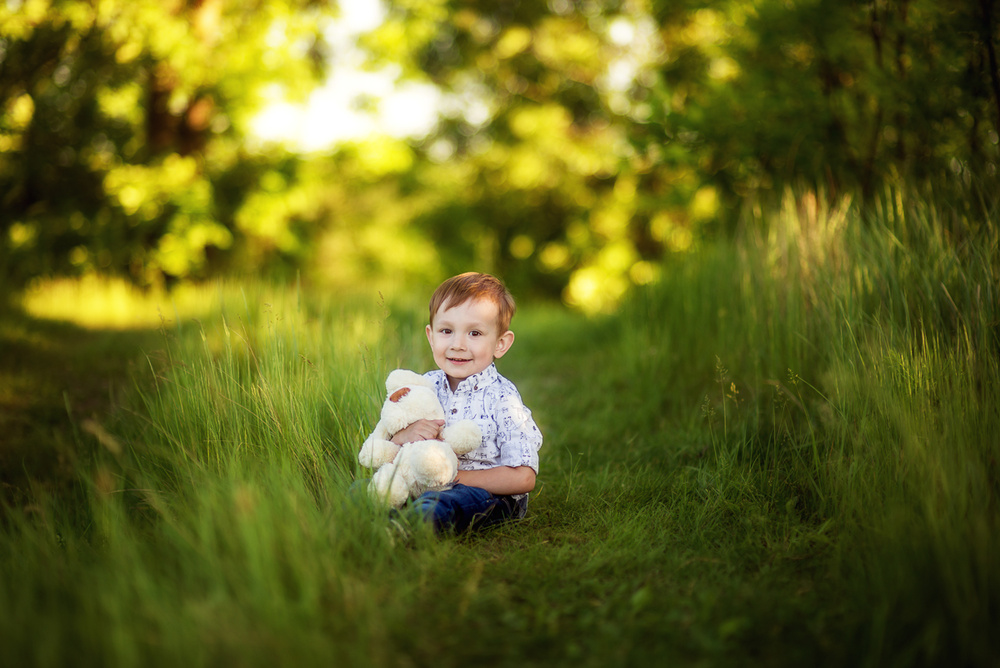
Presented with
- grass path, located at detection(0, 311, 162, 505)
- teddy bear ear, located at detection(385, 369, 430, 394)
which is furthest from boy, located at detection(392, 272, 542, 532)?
grass path, located at detection(0, 311, 162, 505)

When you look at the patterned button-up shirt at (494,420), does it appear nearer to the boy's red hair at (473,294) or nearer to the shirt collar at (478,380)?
the shirt collar at (478,380)

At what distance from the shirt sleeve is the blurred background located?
2.86 m

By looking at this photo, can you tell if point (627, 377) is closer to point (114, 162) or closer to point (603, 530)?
point (603, 530)

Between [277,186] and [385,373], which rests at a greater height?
[277,186]

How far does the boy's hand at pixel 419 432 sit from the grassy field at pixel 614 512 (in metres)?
0.29

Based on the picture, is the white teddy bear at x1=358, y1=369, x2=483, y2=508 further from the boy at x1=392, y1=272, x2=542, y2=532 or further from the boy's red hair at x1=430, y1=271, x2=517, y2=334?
the boy's red hair at x1=430, y1=271, x2=517, y2=334

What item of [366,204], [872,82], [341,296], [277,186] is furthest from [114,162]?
[872,82]

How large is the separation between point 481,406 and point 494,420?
0.08 meters

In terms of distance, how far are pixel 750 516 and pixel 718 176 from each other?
4232mm

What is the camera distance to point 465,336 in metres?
2.75

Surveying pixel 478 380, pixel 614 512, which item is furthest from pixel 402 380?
pixel 614 512

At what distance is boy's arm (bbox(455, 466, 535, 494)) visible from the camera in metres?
2.59

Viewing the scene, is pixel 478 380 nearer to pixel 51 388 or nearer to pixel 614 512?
pixel 614 512

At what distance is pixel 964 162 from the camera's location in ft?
13.0
